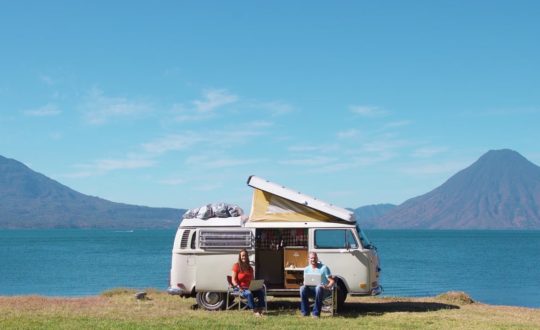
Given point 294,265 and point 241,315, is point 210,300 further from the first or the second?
point 294,265

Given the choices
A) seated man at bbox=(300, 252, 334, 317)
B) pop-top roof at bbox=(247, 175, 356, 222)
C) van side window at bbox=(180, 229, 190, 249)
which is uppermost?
pop-top roof at bbox=(247, 175, 356, 222)

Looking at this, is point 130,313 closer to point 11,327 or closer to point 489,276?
point 11,327

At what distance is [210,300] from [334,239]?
3.60 m

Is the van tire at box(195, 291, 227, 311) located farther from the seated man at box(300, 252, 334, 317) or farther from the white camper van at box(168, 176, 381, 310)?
the seated man at box(300, 252, 334, 317)

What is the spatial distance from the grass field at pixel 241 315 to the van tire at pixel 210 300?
0.34m

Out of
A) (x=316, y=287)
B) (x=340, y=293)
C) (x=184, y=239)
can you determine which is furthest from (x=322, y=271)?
(x=184, y=239)

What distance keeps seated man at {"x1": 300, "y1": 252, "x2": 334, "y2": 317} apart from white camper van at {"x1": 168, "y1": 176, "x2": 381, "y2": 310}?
0.84m

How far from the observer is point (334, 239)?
17938 mm

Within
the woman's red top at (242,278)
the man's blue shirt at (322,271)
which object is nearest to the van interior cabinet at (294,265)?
the man's blue shirt at (322,271)

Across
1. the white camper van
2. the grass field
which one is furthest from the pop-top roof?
the grass field

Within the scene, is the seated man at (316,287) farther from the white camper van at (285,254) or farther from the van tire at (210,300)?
the van tire at (210,300)

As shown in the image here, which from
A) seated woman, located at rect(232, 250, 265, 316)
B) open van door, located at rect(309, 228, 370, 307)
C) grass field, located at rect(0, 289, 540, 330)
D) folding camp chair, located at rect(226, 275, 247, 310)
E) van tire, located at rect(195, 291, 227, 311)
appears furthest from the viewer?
van tire, located at rect(195, 291, 227, 311)

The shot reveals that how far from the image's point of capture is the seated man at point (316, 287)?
16.6 metres

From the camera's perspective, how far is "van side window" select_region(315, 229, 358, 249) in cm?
1788
